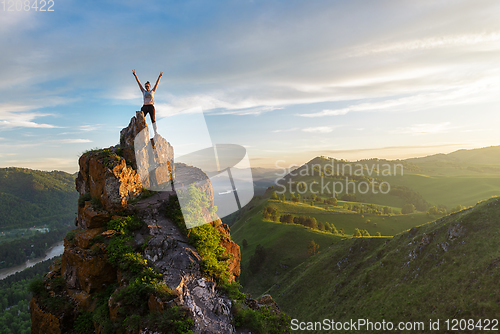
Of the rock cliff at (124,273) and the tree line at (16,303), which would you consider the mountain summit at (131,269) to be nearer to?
the rock cliff at (124,273)

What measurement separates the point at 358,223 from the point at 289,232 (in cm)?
3775

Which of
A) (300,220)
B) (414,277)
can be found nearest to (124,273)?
(414,277)

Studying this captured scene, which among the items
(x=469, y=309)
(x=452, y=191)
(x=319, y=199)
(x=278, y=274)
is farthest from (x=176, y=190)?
(x=452, y=191)

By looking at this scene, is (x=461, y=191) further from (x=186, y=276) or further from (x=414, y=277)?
(x=186, y=276)

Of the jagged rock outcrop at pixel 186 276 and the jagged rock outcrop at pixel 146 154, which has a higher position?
the jagged rock outcrop at pixel 146 154

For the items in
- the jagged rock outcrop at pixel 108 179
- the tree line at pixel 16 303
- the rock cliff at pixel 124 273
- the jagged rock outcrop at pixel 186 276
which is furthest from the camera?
the tree line at pixel 16 303

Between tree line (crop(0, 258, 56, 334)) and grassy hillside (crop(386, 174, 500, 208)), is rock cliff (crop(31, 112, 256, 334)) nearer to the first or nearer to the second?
tree line (crop(0, 258, 56, 334))

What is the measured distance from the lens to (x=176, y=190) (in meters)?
21.5

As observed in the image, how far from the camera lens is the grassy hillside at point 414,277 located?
1292 inches

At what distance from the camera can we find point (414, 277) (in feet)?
135

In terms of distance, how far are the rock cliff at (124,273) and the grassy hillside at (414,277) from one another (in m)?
34.5

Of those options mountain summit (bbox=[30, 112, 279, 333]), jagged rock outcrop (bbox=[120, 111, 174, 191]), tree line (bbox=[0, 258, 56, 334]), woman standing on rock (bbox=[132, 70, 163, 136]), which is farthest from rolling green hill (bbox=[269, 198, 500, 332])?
tree line (bbox=[0, 258, 56, 334])

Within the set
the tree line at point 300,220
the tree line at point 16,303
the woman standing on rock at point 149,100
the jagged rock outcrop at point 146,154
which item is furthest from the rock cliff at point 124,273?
the tree line at point 300,220

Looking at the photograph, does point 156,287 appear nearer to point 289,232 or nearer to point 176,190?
point 176,190
